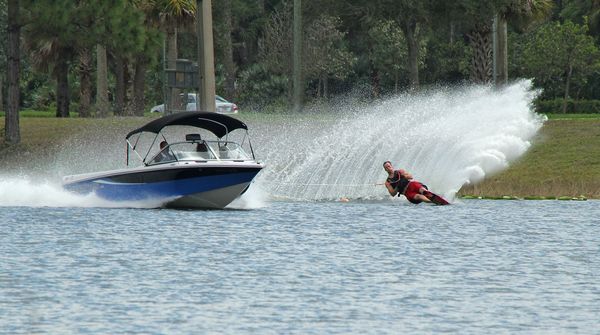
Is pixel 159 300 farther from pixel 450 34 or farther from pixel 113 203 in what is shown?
pixel 450 34

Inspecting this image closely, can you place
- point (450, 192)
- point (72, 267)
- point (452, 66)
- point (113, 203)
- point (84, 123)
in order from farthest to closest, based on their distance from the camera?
point (452, 66) < point (84, 123) < point (450, 192) < point (113, 203) < point (72, 267)

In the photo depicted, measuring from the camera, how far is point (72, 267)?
94.1ft

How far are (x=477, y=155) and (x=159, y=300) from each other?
24.0 metres

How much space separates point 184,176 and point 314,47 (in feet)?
174

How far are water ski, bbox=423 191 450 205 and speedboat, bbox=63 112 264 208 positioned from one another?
550cm

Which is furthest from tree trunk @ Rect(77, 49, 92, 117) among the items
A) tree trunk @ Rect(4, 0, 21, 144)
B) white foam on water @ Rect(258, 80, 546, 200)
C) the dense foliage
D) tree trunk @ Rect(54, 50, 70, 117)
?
white foam on water @ Rect(258, 80, 546, 200)

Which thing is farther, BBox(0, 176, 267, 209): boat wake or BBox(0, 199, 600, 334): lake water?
BBox(0, 176, 267, 209): boat wake

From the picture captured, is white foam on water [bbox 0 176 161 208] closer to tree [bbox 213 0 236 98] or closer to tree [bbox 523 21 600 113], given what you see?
tree [bbox 523 21 600 113]

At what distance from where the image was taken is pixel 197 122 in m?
42.6

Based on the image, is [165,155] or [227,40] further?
[227,40]

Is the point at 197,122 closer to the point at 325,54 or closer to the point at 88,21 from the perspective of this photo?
the point at 88,21

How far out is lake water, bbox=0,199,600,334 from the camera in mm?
22094

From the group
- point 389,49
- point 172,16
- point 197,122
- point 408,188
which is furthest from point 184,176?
point 389,49

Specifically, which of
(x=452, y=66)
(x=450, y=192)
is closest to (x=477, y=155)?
(x=450, y=192)
